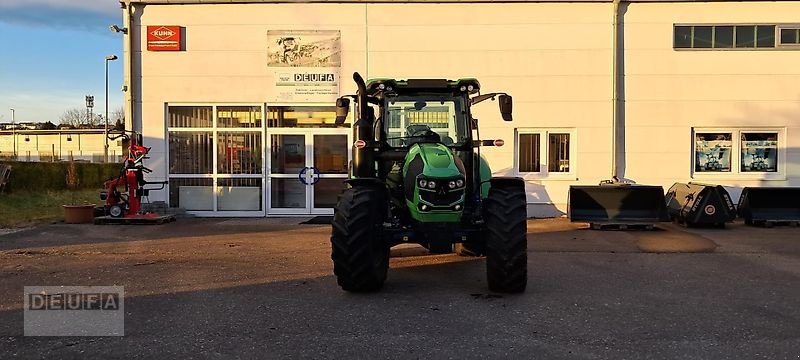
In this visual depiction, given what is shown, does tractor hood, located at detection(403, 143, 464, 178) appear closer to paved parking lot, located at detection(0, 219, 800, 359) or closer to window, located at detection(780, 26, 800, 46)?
paved parking lot, located at detection(0, 219, 800, 359)

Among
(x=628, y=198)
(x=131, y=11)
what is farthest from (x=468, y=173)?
(x=131, y=11)

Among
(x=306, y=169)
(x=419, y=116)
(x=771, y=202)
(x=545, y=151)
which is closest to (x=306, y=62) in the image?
(x=306, y=169)

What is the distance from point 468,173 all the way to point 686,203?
303 inches

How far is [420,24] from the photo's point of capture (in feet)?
50.0

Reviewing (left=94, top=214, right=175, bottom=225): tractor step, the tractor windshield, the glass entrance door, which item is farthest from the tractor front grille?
(left=94, top=214, right=175, bottom=225): tractor step

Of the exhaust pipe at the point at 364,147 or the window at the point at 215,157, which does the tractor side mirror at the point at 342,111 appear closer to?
the exhaust pipe at the point at 364,147

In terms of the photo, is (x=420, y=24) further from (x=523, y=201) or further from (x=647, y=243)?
(x=523, y=201)

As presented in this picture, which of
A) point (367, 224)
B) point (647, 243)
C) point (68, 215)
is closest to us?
point (367, 224)

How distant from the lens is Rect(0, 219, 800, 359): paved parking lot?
502 centimetres

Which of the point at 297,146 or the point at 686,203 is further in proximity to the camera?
the point at 297,146

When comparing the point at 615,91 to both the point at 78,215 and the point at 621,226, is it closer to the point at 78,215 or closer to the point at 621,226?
the point at 621,226

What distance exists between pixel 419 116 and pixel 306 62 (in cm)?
793

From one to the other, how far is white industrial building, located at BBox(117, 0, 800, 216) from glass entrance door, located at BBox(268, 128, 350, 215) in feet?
0.36

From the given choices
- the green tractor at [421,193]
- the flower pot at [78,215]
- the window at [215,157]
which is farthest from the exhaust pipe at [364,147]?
the flower pot at [78,215]
